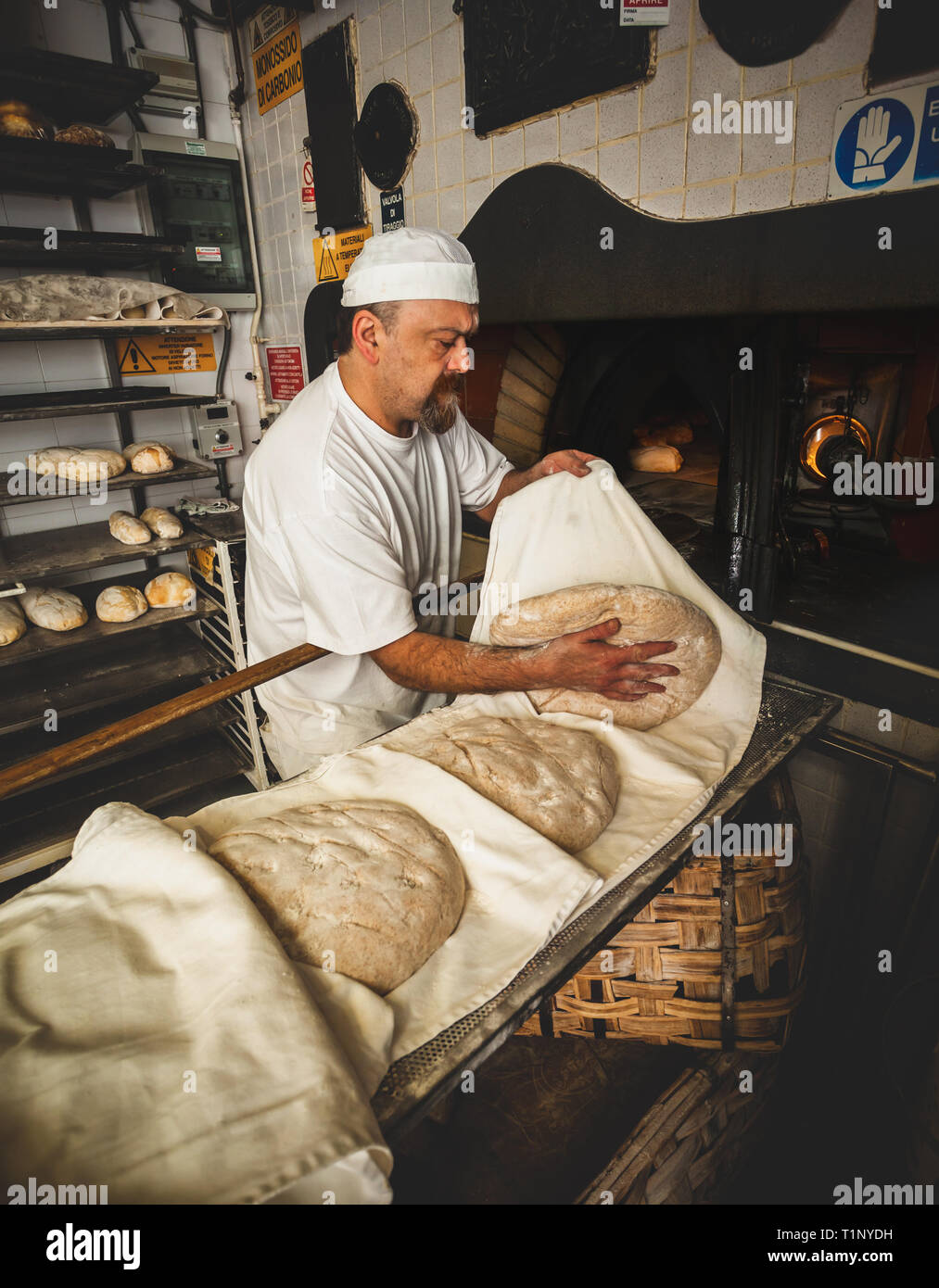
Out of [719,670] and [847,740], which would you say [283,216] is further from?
[847,740]

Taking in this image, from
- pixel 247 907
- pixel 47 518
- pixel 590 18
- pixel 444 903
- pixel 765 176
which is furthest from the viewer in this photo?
pixel 47 518

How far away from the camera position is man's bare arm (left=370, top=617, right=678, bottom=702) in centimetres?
147

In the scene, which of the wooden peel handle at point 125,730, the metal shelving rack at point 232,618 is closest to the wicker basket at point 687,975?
the wooden peel handle at point 125,730

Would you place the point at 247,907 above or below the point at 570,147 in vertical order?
below

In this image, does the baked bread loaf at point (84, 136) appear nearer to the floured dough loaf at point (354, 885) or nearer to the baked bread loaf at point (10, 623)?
the baked bread loaf at point (10, 623)

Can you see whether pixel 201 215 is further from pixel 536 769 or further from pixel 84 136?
pixel 536 769

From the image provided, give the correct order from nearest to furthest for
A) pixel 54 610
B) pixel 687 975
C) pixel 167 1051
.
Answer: pixel 167 1051 < pixel 687 975 < pixel 54 610

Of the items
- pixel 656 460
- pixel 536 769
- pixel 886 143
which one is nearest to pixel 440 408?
pixel 536 769

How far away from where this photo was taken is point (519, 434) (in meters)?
2.85

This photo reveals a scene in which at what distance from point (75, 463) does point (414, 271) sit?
249cm

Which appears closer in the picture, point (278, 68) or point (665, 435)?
point (665, 435)

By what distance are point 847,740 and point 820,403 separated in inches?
40.7

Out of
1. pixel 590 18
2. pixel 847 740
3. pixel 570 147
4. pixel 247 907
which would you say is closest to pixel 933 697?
pixel 847 740

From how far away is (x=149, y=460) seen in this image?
352 centimetres
